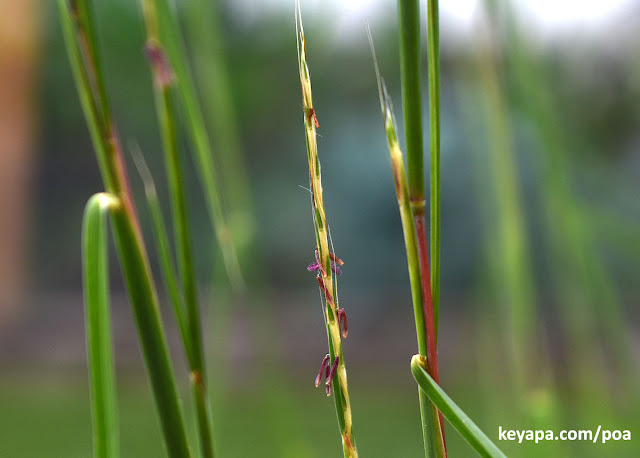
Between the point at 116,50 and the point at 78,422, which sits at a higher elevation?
the point at 116,50

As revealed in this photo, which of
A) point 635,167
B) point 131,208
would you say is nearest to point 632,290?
point 635,167

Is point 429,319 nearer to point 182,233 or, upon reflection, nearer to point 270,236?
point 182,233

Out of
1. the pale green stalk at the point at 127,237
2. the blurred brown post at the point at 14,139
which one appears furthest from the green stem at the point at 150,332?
the blurred brown post at the point at 14,139

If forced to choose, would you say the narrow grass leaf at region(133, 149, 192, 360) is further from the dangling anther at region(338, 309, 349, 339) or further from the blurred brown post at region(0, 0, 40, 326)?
the blurred brown post at region(0, 0, 40, 326)

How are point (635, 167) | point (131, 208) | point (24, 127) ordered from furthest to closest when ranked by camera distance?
point (24, 127), point (635, 167), point (131, 208)

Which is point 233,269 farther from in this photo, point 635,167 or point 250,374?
point 250,374

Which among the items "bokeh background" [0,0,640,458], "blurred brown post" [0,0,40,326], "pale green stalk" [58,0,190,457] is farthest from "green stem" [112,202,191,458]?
"blurred brown post" [0,0,40,326]
